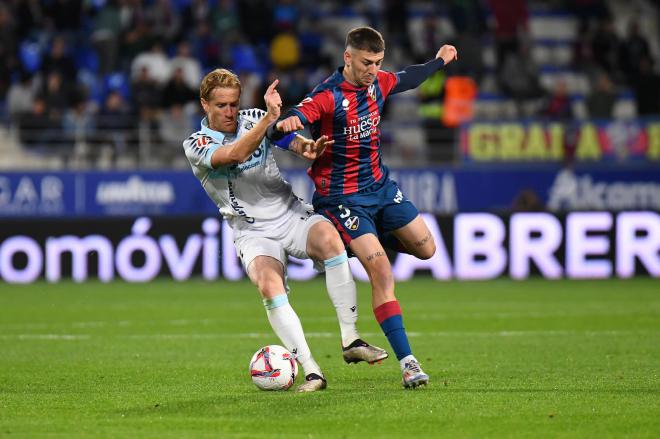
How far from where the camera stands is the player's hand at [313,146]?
7633 mm

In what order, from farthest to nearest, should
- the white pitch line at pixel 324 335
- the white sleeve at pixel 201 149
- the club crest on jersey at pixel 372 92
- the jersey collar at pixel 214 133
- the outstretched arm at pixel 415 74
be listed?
the white pitch line at pixel 324 335, the outstretched arm at pixel 415 74, the club crest on jersey at pixel 372 92, the jersey collar at pixel 214 133, the white sleeve at pixel 201 149

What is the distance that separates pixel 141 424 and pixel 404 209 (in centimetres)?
267

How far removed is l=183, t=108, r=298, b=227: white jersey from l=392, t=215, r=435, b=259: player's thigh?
0.78 meters

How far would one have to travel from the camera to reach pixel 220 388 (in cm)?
775

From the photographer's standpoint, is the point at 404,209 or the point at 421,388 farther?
the point at 404,209

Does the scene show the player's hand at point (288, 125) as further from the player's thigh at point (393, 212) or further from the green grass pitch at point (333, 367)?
the green grass pitch at point (333, 367)

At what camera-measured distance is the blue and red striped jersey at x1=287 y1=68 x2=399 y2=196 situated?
8.05m

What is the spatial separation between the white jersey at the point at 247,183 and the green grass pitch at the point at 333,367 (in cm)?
110

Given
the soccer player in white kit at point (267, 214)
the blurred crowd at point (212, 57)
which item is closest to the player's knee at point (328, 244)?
the soccer player in white kit at point (267, 214)

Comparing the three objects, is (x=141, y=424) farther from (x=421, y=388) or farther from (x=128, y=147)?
(x=128, y=147)

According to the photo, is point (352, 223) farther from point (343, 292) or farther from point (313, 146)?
point (313, 146)

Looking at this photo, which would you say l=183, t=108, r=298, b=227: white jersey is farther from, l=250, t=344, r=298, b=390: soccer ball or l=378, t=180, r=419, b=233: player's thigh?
l=250, t=344, r=298, b=390: soccer ball

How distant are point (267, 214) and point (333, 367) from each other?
1.40 meters

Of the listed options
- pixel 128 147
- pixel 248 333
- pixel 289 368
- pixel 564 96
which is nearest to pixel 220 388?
pixel 289 368
